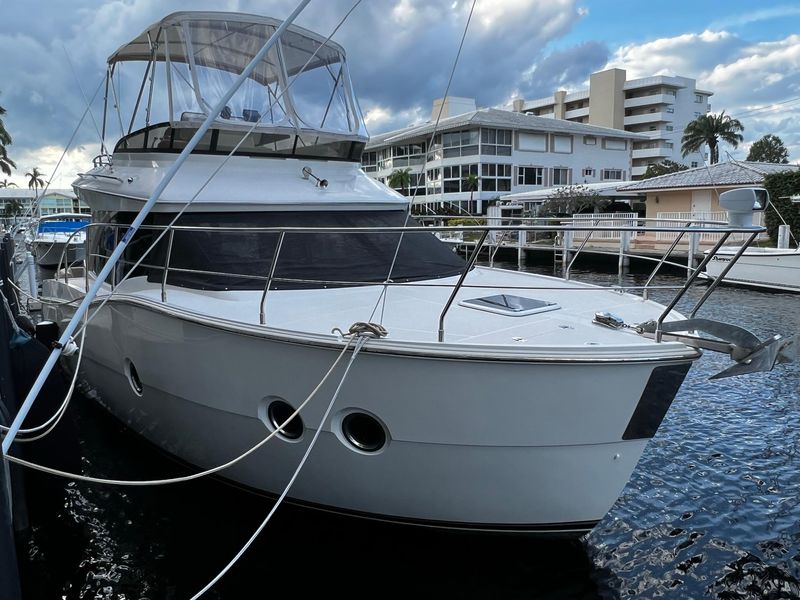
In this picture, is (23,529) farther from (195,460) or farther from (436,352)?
(436,352)

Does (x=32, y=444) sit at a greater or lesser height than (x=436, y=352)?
lesser

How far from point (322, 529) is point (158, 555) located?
1.21 metres

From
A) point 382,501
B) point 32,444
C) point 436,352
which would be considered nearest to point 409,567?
point 382,501

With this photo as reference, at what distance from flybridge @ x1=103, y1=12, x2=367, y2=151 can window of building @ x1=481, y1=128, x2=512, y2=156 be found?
36.9 metres

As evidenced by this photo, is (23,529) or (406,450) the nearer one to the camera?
(406,450)

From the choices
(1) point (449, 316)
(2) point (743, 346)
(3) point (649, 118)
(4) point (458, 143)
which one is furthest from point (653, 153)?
(2) point (743, 346)

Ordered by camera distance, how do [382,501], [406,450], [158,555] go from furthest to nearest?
[158,555]
[382,501]
[406,450]

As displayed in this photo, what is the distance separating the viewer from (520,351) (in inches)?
141

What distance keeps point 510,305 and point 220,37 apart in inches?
167

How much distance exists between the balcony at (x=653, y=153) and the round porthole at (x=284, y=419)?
6356cm

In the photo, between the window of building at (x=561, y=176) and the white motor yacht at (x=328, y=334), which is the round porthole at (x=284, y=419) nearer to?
the white motor yacht at (x=328, y=334)

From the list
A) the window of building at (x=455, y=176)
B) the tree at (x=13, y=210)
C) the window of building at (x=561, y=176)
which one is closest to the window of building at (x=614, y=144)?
the window of building at (x=561, y=176)

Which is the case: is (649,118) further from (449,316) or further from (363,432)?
(363,432)

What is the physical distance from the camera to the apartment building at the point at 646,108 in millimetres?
61812
